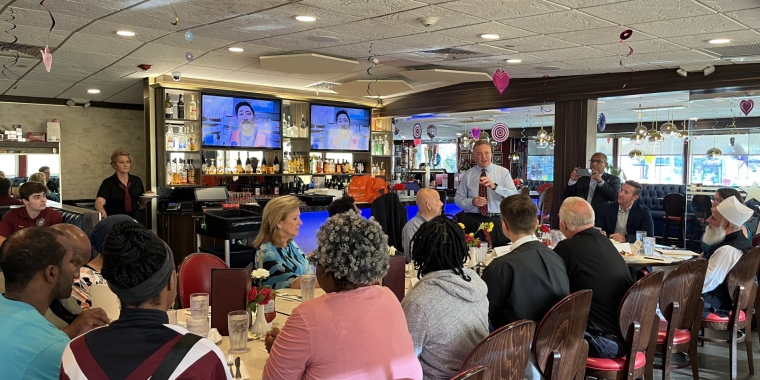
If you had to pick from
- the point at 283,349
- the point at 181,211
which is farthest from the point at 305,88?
the point at 283,349

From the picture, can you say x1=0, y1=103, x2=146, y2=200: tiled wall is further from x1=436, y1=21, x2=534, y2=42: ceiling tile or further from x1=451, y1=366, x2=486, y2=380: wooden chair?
x1=451, y1=366, x2=486, y2=380: wooden chair

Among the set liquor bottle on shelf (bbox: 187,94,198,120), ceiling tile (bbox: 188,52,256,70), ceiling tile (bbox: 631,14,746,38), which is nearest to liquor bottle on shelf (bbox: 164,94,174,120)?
liquor bottle on shelf (bbox: 187,94,198,120)

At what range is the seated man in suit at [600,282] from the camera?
11.0 ft

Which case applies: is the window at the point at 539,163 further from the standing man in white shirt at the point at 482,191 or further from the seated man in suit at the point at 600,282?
the seated man in suit at the point at 600,282

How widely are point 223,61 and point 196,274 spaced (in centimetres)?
459

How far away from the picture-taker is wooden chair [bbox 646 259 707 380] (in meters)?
3.66

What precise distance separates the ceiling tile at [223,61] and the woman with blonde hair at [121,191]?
1535 millimetres

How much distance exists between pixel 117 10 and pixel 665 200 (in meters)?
11.1

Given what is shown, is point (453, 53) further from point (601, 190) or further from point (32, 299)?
point (32, 299)

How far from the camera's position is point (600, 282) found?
336 cm

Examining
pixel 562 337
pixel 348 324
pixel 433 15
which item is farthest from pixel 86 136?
pixel 348 324

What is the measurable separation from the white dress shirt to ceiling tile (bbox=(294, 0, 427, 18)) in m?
2.41

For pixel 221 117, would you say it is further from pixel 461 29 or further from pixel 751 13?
pixel 751 13

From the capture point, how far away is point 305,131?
10.9m
